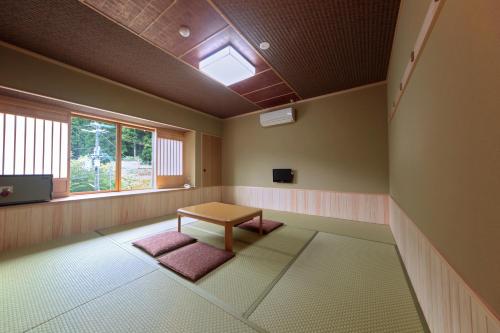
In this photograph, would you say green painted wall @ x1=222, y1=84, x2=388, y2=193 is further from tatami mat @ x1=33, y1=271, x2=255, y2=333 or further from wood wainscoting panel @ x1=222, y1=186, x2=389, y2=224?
tatami mat @ x1=33, y1=271, x2=255, y2=333

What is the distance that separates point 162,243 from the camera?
2.41 meters

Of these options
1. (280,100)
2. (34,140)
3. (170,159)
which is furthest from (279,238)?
(34,140)

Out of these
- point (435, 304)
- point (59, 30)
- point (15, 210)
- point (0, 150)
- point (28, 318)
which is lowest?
point (28, 318)

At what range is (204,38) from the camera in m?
2.23

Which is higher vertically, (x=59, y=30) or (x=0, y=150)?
(x=59, y=30)

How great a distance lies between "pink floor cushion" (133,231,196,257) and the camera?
225 centimetres

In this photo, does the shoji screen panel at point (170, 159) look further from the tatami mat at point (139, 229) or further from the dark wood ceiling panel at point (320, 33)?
the dark wood ceiling panel at point (320, 33)

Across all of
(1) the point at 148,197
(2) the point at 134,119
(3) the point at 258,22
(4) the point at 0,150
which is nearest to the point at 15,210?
(4) the point at 0,150

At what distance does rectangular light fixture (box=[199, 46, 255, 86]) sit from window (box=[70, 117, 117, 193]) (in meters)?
2.47

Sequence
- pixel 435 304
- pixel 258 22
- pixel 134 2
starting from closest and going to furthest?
pixel 435 304, pixel 134 2, pixel 258 22

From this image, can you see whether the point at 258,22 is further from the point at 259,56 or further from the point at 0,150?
the point at 0,150

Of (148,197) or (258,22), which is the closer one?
(258,22)

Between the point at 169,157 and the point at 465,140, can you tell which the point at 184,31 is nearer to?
the point at 465,140

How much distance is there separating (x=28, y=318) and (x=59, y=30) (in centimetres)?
281
